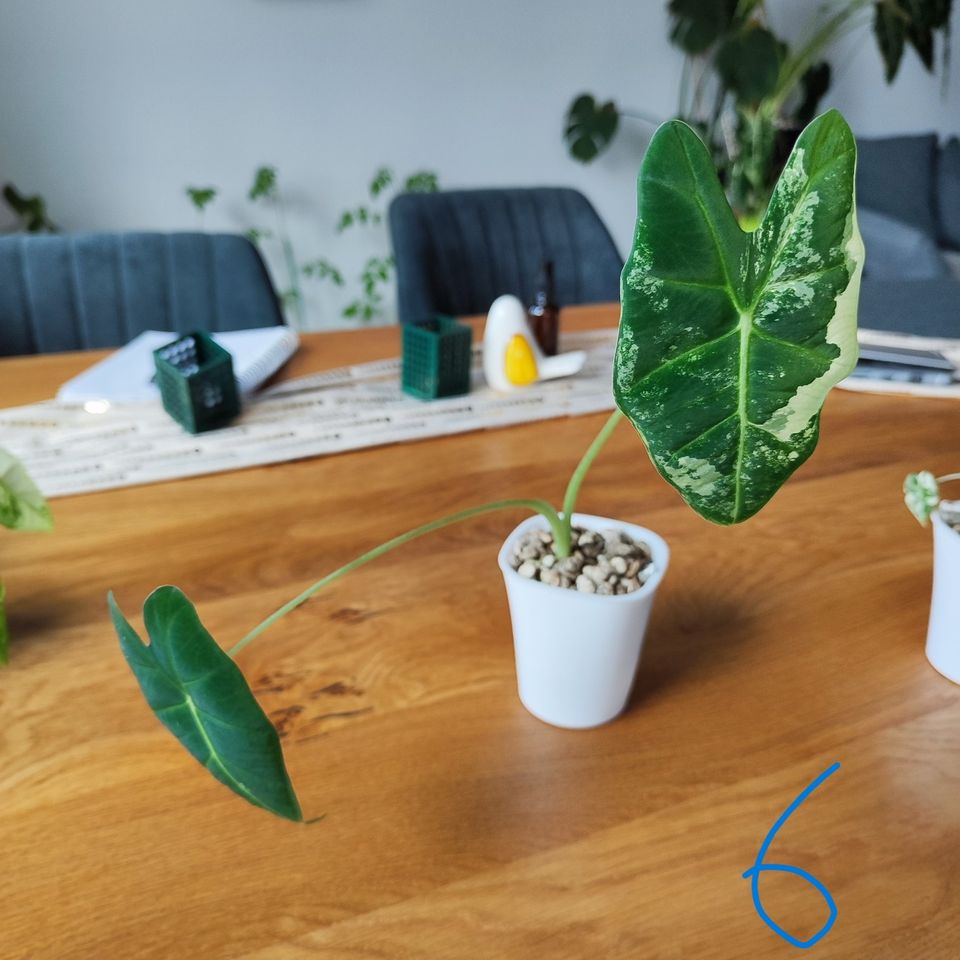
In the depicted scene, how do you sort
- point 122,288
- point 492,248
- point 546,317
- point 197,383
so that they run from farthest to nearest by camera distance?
point 492,248 < point 122,288 < point 546,317 < point 197,383

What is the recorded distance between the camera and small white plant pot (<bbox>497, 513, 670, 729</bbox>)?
502 millimetres

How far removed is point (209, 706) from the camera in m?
0.39

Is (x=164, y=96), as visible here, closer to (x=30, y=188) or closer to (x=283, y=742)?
(x=30, y=188)

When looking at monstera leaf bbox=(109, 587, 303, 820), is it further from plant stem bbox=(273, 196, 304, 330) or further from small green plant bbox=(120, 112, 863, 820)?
plant stem bbox=(273, 196, 304, 330)

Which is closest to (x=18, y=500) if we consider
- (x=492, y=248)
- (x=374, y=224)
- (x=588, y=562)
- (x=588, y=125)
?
(x=588, y=562)

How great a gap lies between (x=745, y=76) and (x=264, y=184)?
162cm

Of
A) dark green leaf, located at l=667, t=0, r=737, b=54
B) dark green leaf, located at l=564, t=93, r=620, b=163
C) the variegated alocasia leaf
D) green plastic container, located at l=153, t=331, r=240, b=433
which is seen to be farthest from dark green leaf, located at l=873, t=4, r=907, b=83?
the variegated alocasia leaf

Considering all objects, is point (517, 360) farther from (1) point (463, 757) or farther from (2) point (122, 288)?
(2) point (122, 288)

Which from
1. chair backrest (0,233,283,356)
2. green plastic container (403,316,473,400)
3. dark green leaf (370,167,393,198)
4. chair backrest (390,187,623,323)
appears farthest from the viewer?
dark green leaf (370,167,393,198)

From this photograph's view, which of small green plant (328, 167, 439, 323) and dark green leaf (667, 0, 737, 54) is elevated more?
dark green leaf (667, 0, 737, 54)

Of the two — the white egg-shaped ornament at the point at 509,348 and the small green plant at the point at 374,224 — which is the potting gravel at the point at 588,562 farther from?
the small green plant at the point at 374,224

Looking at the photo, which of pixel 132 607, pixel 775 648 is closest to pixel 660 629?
pixel 775 648

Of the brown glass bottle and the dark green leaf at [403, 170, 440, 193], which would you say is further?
the dark green leaf at [403, 170, 440, 193]

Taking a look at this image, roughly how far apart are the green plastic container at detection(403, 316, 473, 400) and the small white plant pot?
51 cm
